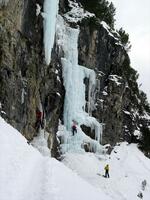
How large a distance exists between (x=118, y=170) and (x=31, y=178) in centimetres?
2859

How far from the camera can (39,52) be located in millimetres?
32656

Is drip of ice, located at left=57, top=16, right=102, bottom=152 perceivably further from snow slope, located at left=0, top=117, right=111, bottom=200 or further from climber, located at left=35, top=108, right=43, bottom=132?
snow slope, located at left=0, top=117, right=111, bottom=200

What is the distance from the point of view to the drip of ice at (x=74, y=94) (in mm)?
38531

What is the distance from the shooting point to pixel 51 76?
118 feet

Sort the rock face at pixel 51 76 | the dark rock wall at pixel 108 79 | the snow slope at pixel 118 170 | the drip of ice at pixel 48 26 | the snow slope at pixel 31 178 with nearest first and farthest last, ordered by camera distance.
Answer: the snow slope at pixel 31 178 → the rock face at pixel 51 76 → the drip of ice at pixel 48 26 → the snow slope at pixel 118 170 → the dark rock wall at pixel 108 79

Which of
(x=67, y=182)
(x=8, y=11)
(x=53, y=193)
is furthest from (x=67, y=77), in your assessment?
(x=53, y=193)

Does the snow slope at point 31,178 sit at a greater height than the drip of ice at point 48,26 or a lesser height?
lesser

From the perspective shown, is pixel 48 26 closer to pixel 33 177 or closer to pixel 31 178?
pixel 33 177

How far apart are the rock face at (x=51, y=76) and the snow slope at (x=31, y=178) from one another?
9.07 metres

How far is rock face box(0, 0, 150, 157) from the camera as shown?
27.3 metres

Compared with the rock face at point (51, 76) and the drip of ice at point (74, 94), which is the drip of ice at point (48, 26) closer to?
the rock face at point (51, 76)

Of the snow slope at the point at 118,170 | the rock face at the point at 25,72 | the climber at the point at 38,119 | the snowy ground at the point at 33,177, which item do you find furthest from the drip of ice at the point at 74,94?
the snowy ground at the point at 33,177

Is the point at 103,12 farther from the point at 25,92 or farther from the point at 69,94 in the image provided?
the point at 25,92

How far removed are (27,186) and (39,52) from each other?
67.9 feet
